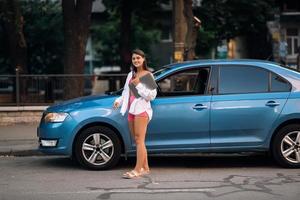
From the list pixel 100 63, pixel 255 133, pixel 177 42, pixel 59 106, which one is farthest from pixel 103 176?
pixel 100 63

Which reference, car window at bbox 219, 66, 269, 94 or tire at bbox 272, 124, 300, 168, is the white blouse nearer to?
car window at bbox 219, 66, 269, 94

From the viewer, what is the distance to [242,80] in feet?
31.7

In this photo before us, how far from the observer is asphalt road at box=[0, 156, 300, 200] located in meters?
7.80

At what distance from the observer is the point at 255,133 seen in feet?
31.2

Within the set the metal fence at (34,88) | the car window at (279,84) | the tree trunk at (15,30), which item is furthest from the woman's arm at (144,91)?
the tree trunk at (15,30)

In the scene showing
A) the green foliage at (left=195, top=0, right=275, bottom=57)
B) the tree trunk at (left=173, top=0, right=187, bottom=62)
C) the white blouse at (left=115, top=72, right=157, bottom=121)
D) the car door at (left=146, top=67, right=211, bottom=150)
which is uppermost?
the green foliage at (left=195, top=0, right=275, bottom=57)

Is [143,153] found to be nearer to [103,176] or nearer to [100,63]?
[103,176]

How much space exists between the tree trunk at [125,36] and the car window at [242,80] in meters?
16.8

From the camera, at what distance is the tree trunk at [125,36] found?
26516 millimetres

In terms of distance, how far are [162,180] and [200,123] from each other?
3.83 ft

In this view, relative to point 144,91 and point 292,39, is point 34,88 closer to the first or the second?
point 144,91

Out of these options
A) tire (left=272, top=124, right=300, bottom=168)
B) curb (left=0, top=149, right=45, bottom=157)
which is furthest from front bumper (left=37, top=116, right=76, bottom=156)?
tire (left=272, top=124, right=300, bottom=168)

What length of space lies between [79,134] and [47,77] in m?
6.96

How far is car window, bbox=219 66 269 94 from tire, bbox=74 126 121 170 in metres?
1.84
